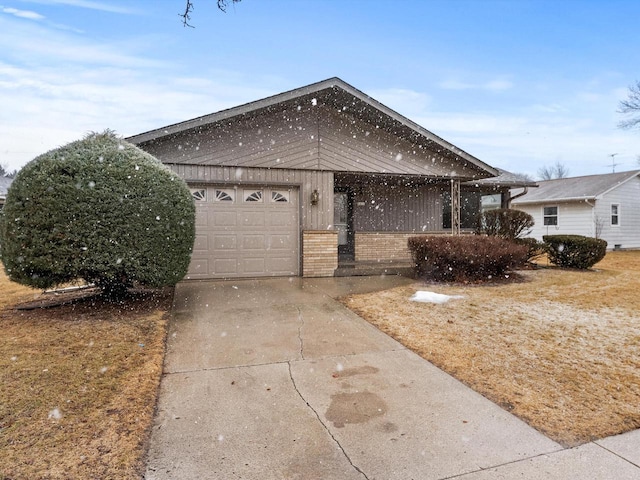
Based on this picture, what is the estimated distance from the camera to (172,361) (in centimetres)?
400

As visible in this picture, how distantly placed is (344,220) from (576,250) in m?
7.11

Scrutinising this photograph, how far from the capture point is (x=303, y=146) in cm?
962

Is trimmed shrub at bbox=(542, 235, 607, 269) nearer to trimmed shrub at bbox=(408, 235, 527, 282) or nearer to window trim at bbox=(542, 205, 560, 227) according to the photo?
trimmed shrub at bbox=(408, 235, 527, 282)

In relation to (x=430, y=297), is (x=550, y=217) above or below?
above

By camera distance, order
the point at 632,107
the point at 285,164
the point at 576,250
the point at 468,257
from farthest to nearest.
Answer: the point at 632,107 < the point at 576,250 < the point at 285,164 < the point at 468,257

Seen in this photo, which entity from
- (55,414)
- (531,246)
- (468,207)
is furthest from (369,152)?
(55,414)

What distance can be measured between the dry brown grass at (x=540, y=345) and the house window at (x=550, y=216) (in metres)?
14.7

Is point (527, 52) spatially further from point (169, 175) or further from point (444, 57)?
point (169, 175)

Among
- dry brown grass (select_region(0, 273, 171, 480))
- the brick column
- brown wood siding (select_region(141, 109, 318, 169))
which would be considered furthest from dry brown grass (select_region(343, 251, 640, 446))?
brown wood siding (select_region(141, 109, 318, 169))

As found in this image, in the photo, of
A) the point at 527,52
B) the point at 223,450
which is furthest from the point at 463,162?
the point at 223,450

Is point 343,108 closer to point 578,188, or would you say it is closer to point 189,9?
point 189,9

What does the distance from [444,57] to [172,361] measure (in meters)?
14.3

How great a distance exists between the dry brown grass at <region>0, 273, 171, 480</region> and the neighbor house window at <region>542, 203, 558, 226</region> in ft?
72.7

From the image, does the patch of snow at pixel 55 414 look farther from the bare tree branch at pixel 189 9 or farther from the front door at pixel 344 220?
the front door at pixel 344 220
